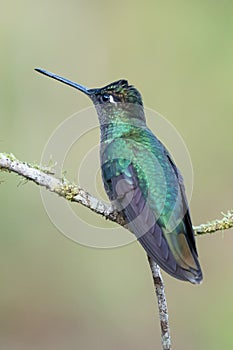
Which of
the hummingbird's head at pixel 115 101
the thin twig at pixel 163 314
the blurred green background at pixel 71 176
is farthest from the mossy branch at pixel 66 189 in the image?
the blurred green background at pixel 71 176

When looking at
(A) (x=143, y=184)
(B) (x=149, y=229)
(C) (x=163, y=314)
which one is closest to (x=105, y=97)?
(A) (x=143, y=184)

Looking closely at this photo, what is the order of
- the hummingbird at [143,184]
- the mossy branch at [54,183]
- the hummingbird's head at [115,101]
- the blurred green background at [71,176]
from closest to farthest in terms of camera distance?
the mossy branch at [54,183] < the hummingbird at [143,184] < the hummingbird's head at [115,101] < the blurred green background at [71,176]

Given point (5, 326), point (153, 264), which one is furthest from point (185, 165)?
point (5, 326)

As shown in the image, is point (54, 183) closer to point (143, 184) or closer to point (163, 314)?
point (143, 184)

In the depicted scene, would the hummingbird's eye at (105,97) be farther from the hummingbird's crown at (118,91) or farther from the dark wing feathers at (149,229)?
the dark wing feathers at (149,229)

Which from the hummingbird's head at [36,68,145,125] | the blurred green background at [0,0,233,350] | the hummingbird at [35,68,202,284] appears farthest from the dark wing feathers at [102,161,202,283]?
the blurred green background at [0,0,233,350]

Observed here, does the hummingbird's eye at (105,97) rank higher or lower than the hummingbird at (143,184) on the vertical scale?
higher

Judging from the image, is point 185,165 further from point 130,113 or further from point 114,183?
point 114,183
